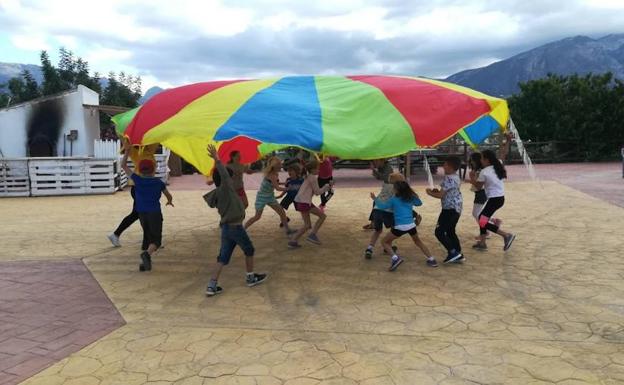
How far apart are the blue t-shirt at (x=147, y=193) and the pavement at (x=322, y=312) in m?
0.75

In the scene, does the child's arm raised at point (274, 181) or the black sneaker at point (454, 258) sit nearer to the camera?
the black sneaker at point (454, 258)

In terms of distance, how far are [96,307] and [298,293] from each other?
190cm

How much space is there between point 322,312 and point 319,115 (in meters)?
1.87

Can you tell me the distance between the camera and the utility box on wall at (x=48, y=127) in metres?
14.8

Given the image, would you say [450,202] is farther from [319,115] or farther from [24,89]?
[24,89]

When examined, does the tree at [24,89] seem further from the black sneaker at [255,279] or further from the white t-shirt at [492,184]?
the white t-shirt at [492,184]


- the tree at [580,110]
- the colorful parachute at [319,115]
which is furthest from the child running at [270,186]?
the tree at [580,110]

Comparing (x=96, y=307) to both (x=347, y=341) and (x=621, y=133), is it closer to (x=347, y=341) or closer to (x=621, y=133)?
(x=347, y=341)

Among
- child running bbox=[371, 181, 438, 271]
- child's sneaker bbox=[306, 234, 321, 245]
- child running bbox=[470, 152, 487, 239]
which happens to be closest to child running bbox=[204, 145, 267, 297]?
child running bbox=[371, 181, 438, 271]

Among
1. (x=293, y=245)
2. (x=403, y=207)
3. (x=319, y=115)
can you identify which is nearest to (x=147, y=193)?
(x=293, y=245)

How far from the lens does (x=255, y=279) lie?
17.1 ft

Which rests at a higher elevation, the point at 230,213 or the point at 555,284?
the point at 230,213

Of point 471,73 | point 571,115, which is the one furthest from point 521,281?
point 471,73

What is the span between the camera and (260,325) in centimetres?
417
